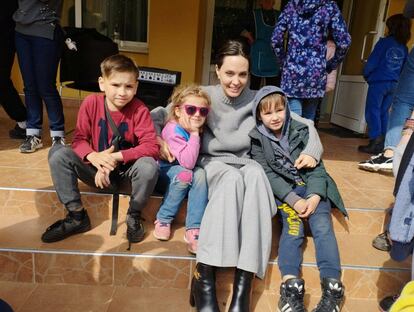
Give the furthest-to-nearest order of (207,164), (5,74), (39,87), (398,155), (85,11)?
(85,11)
(5,74)
(39,87)
(207,164)
(398,155)

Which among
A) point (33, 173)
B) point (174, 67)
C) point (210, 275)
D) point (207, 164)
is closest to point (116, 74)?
point (207, 164)

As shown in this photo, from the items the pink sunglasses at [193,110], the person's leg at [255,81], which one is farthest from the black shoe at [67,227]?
the person's leg at [255,81]

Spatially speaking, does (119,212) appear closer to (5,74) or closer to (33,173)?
(33,173)

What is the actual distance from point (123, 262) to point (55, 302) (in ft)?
1.28

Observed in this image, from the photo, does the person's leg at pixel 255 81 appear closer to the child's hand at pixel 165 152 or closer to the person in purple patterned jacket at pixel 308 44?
the person in purple patterned jacket at pixel 308 44

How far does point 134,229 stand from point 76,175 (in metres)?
0.47

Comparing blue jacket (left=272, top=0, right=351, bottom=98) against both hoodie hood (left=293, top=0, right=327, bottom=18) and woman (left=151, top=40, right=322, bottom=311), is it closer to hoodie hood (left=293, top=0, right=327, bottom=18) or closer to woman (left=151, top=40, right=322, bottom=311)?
hoodie hood (left=293, top=0, right=327, bottom=18)

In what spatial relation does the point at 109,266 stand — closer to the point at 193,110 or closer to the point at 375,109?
the point at 193,110

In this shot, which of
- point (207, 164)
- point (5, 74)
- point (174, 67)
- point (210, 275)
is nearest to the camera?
point (210, 275)

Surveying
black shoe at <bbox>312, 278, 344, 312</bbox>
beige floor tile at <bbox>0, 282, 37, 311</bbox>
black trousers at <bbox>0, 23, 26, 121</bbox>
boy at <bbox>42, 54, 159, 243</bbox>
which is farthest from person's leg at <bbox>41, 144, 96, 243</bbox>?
black trousers at <bbox>0, 23, 26, 121</bbox>

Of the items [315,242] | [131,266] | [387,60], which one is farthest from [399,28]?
[131,266]

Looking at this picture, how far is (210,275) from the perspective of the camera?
190cm

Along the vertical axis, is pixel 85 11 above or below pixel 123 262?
above

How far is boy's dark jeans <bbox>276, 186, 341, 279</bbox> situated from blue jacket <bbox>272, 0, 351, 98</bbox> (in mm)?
1136
